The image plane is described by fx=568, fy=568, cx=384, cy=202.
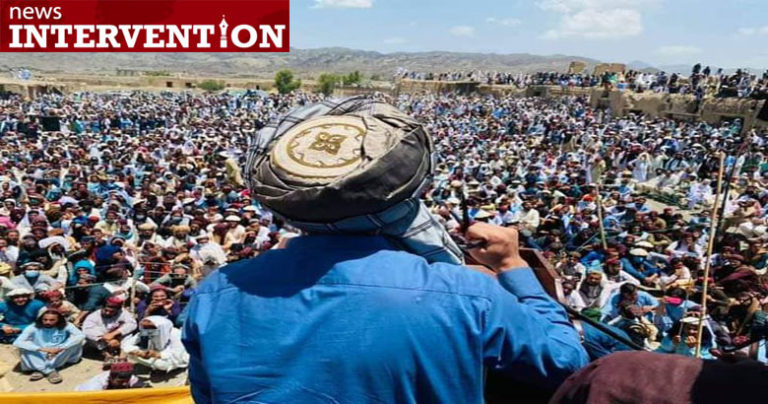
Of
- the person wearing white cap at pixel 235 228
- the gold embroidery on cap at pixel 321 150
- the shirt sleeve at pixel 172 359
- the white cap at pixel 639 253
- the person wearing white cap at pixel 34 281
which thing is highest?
the gold embroidery on cap at pixel 321 150

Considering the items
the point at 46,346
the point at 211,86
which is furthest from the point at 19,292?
the point at 211,86

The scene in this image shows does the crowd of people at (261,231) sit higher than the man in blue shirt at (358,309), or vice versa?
the man in blue shirt at (358,309)

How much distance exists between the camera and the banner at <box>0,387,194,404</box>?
3.16 m

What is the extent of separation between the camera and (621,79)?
107 ft

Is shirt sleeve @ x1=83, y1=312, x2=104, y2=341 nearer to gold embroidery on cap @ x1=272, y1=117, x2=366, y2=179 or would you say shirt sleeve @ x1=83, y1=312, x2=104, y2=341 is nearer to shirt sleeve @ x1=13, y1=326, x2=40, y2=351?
shirt sleeve @ x1=13, y1=326, x2=40, y2=351

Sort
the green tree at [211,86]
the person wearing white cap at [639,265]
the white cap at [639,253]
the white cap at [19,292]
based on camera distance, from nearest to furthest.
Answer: the white cap at [19,292] < the person wearing white cap at [639,265] < the white cap at [639,253] < the green tree at [211,86]

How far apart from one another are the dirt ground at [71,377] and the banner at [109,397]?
5.82 ft

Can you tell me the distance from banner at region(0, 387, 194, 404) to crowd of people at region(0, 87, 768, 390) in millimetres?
975

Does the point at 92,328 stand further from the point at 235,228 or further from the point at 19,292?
the point at 235,228

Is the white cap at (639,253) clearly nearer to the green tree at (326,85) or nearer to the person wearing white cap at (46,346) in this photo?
the person wearing white cap at (46,346)

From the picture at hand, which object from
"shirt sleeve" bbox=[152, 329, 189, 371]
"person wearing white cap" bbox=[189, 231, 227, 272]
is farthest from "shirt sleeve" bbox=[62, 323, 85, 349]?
"person wearing white cap" bbox=[189, 231, 227, 272]

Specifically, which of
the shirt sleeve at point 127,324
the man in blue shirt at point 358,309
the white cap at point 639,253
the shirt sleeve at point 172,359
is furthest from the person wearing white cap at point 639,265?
the man in blue shirt at point 358,309

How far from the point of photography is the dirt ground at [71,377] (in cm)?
525

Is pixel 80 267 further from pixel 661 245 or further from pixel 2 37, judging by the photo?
pixel 2 37
